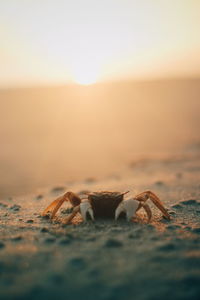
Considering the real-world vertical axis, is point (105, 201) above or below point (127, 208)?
above

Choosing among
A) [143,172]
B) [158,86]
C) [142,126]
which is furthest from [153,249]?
[158,86]

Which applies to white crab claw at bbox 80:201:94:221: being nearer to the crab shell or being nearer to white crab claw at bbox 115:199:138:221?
the crab shell

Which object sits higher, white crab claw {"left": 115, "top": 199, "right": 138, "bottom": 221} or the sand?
white crab claw {"left": 115, "top": 199, "right": 138, "bottom": 221}

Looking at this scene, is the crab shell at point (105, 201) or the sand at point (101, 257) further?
the crab shell at point (105, 201)

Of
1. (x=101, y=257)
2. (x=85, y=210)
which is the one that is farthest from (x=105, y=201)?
(x=101, y=257)

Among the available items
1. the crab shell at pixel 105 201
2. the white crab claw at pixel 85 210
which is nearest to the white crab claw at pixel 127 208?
the crab shell at pixel 105 201

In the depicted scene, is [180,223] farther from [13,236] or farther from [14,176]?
[14,176]

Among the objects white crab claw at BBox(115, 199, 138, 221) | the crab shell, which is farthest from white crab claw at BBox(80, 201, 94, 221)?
white crab claw at BBox(115, 199, 138, 221)

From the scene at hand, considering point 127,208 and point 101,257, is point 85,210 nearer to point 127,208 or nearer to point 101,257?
point 127,208

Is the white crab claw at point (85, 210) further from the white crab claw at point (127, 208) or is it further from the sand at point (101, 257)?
the white crab claw at point (127, 208)
